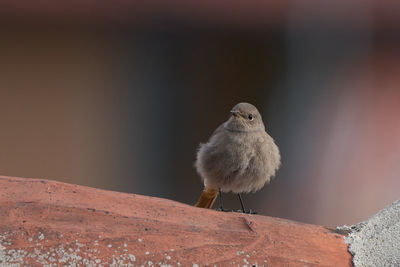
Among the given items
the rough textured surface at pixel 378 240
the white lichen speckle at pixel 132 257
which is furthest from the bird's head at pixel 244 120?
the white lichen speckle at pixel 132 257

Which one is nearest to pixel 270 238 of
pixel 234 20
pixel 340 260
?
pixel 340 260

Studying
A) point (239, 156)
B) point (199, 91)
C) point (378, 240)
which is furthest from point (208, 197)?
point (378, 240)

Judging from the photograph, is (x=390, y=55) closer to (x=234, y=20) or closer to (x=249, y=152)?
(x=234, y=20)

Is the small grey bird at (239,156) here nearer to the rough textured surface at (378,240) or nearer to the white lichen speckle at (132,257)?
the rough textured surface at (378,240)

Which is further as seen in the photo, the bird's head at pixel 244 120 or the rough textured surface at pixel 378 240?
the bird's head at pixel 244 120

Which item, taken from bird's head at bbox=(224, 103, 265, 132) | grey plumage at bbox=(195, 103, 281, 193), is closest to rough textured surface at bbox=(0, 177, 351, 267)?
grey plumage at bbox=(195, 103, 281, 193)

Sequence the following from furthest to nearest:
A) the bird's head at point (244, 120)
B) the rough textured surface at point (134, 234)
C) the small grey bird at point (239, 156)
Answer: the bird's head at point (244, 120) → the small grey bird at point (239, 156) → the rough textured surface at point (134, 234)
